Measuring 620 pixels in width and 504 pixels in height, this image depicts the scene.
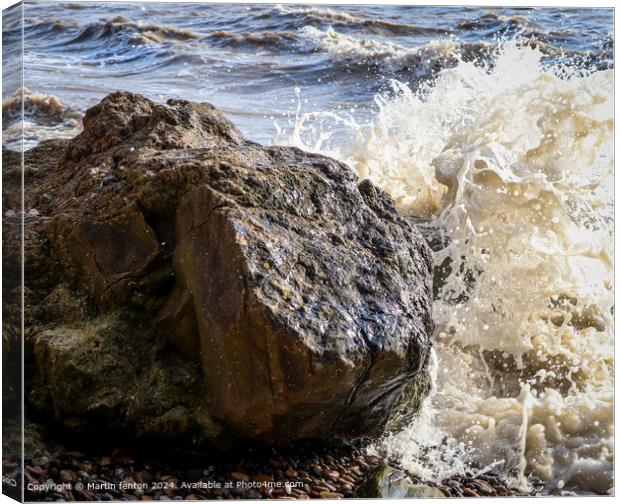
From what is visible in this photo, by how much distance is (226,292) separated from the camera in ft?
12.0

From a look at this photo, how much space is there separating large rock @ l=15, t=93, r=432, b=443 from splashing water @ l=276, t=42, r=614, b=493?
469 mm

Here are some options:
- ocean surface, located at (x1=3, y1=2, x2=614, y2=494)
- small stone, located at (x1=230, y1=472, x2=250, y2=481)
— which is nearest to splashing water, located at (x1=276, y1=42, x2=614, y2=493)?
ocean surface, located at (x1=3, y1=2, x2=614, y2=494)

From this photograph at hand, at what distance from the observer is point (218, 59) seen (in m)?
4.45

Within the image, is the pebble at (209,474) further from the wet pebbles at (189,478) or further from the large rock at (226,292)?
the large rock at (226,292)

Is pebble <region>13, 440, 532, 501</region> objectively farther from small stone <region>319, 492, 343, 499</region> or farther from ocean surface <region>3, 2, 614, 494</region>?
ocean surface <region>3, 2, 614, 494</region>

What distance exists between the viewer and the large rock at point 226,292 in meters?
3.65

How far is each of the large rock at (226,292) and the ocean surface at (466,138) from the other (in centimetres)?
35

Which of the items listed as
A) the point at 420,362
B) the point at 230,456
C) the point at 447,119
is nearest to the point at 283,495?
the point at 230,456

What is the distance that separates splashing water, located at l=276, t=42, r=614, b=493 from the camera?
4496 mm

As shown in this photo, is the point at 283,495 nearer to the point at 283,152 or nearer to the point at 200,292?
the point at 200,292

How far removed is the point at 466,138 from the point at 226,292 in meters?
1.56

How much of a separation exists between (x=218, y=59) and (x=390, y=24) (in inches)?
29.3

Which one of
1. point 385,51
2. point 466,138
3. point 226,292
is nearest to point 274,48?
point 385,51

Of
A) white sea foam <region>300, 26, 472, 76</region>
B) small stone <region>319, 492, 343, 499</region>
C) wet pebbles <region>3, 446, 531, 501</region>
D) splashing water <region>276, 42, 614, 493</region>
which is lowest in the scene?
small stone <region>319, 492, 343, 499</region>
